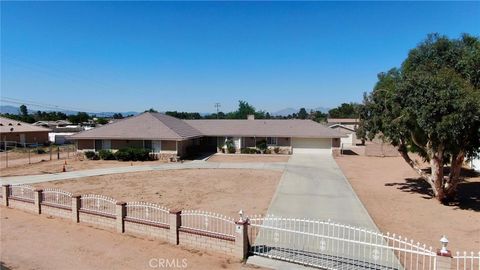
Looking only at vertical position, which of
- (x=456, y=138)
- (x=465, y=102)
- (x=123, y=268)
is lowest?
(x=123, y=268)

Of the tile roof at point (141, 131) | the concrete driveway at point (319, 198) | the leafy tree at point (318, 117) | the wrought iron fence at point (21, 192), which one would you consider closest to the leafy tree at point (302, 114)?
the leafy tree at point (318, 117)

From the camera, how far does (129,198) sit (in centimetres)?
1836

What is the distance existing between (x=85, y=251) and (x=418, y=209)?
14.3 m

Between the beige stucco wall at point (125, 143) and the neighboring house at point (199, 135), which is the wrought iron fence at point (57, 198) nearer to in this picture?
the neighboring house at point (199, 135)

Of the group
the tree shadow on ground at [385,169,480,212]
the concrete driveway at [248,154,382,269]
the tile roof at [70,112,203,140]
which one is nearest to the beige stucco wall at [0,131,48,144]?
the tile roof at [70,112,203,140]

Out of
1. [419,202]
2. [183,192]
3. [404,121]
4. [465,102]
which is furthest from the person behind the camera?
[183,192]

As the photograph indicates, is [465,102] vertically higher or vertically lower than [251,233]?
higher

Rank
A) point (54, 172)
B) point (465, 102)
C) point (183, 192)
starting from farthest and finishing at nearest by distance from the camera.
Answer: point (54, 172) → point (183, 192) → point (465, 102)

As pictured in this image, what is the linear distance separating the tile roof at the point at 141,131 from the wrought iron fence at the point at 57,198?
59.6 ft

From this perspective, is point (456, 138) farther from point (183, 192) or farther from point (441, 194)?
point (183, 192)

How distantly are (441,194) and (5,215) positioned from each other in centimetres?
2054

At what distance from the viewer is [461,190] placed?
68.3 feet

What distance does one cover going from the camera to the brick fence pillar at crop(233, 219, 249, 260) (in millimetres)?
10359

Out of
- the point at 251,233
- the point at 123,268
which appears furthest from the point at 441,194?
the point at 123,268
